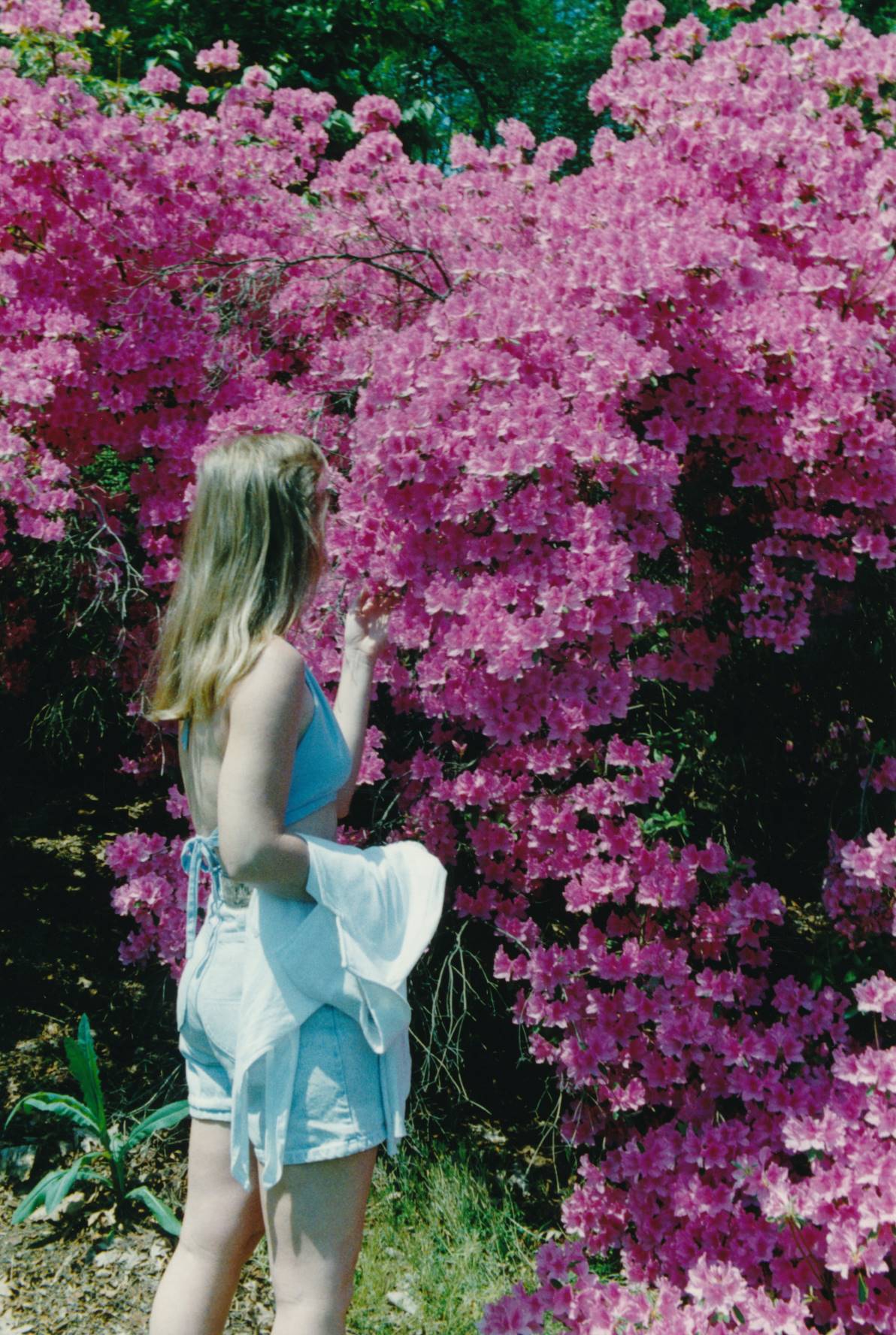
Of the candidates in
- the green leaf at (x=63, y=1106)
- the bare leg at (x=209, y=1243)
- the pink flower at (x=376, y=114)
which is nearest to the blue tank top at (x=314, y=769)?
the bare leg at (x=209, y=1243)

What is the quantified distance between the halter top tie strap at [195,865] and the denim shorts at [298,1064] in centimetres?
5

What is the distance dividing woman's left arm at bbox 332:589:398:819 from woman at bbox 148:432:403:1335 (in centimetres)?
19

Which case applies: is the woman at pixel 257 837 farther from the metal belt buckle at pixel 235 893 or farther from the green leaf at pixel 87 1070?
the green leaf at pixel 87 1070

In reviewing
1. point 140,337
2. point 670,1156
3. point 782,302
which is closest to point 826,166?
point 782,302

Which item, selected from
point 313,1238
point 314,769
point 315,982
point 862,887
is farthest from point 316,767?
point 862,887

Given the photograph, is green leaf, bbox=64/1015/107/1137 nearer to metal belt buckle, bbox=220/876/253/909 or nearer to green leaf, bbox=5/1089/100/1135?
green leaf, bbox=5/1089/100/1135

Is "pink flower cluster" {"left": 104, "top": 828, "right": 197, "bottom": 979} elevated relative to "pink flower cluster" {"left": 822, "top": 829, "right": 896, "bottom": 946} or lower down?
lower down

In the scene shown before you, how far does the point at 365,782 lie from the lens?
2.73m

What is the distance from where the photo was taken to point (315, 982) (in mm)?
1567

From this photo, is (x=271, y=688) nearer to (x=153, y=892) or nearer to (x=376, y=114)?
(x=153, y=892)

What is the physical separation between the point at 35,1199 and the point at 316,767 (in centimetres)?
165

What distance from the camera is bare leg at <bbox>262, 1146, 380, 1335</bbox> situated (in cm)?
155

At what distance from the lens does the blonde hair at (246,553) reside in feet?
5.27

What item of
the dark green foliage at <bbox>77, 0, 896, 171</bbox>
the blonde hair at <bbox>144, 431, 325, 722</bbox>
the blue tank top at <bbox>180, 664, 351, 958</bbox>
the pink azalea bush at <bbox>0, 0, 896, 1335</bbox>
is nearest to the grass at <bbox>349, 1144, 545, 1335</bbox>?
the pink azalea bush at <bbox>0, 0, 896, 1335</bbox>
